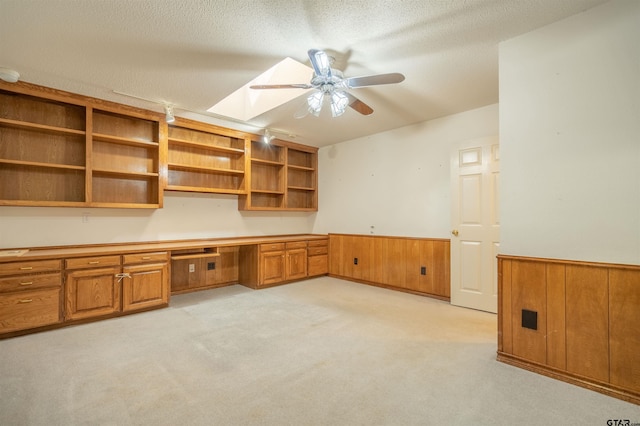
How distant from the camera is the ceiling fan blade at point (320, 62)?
2121 millimetres

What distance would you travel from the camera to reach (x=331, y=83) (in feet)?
8.16

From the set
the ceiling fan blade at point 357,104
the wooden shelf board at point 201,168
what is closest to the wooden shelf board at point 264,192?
the wooden shelf board at point 201,168

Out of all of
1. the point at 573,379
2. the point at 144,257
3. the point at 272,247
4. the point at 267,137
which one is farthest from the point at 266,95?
the point at 573,379

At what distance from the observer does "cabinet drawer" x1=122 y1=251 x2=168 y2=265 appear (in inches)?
131

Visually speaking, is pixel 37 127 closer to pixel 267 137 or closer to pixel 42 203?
pixel 42 203

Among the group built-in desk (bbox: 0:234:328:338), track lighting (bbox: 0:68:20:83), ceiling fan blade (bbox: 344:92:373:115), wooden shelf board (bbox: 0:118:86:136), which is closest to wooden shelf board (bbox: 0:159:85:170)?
wooden shelf board (bbox: 0:118:86:136)

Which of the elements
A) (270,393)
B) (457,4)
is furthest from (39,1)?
(270,393)

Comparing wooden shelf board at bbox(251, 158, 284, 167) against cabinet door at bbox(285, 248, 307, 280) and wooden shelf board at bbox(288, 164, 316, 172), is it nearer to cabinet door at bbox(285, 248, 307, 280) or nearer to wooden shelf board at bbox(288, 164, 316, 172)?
wooden shelf board at bbox(288, 164, 316, 172)

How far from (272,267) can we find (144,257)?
1831 millimetres

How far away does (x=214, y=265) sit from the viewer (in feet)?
15.5

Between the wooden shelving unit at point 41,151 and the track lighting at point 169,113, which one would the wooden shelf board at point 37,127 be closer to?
the wooden shelving unit at point 41,151

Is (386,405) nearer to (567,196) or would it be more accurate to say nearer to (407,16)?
(567,196)

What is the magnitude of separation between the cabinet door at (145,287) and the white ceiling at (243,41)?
2.02 m

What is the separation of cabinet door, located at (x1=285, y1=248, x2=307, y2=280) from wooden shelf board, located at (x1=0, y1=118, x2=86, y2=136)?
3.20 meters
